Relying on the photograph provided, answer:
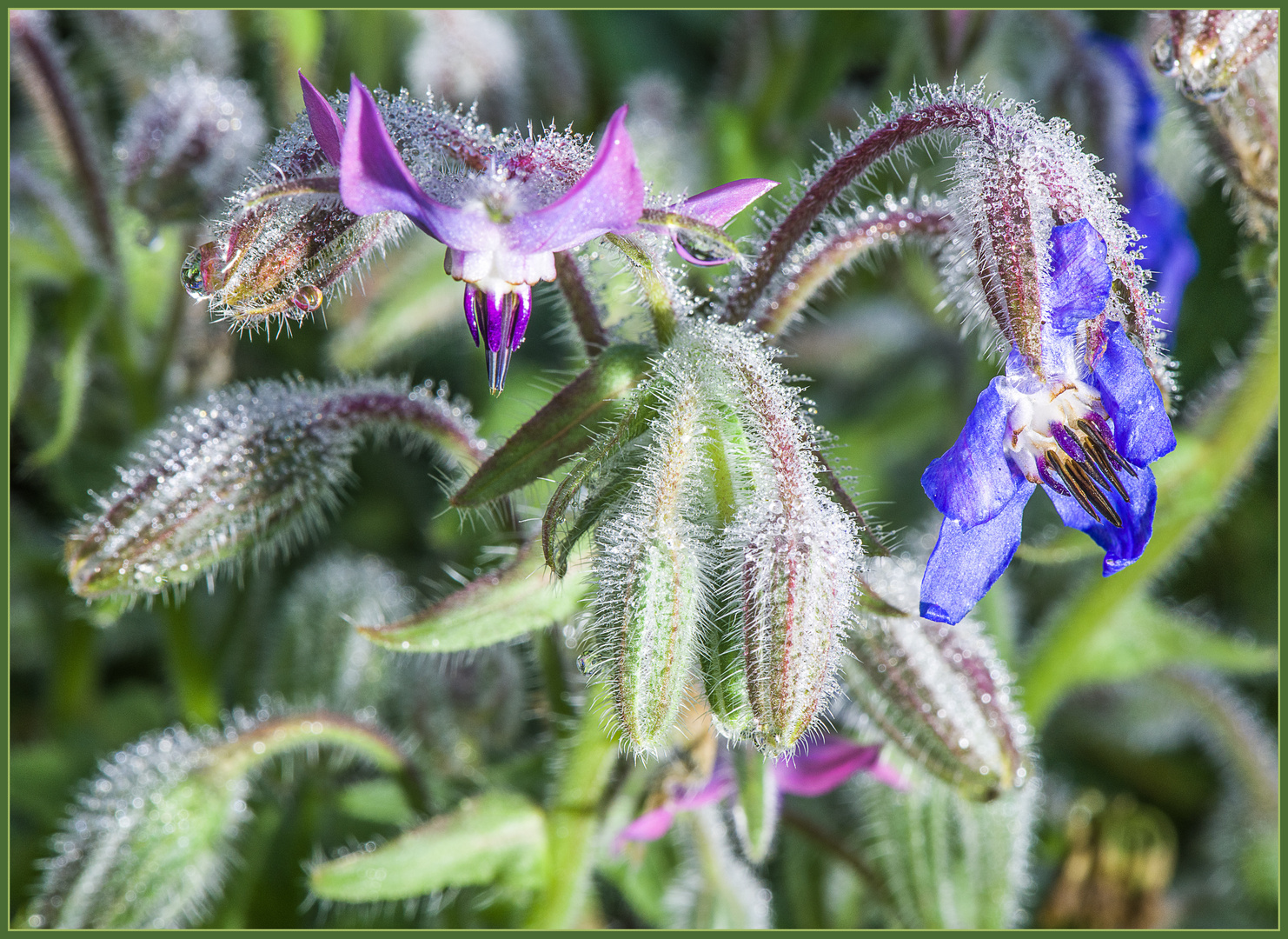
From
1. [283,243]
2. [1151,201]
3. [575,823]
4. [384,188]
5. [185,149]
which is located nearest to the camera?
[384,188]

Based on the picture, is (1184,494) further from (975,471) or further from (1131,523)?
(975,471)

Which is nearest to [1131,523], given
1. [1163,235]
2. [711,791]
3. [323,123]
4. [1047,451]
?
[1047,451]

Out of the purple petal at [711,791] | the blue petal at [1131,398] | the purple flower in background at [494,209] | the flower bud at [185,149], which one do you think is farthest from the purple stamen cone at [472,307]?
the flower bud at [185,149]

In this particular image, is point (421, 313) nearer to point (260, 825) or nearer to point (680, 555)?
point (260, 825)

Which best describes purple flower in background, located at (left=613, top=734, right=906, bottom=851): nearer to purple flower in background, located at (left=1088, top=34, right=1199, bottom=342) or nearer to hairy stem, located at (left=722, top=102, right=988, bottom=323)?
hairy stem, located at (left=722, top=102, right=988, bottom=323)

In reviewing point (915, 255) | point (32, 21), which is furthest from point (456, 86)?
point (915, 255)

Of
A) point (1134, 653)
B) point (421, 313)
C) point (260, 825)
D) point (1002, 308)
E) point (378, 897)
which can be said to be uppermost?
point (1002, 308)
